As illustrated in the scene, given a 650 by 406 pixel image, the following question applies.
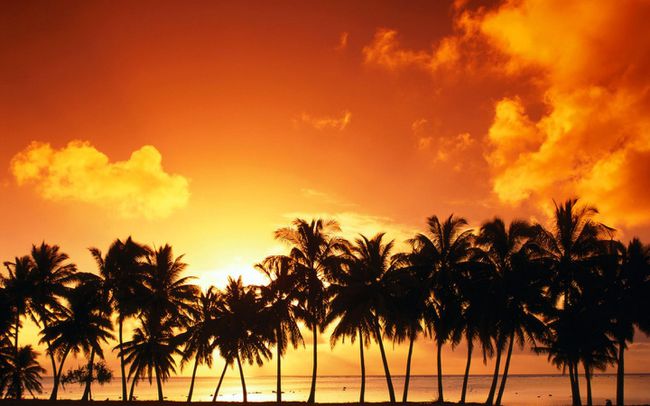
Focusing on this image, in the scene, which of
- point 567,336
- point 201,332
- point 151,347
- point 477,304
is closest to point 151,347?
point 151,347

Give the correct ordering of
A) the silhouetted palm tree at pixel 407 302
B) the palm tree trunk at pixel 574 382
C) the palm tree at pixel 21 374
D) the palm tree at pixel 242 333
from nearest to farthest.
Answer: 1. the palm tree trunk at pixel 574 382
2. the silhouetted palm tree at pixel 407 302
3. the palm tree at pixel 242 333
4. the palm tree at pixel 21 374

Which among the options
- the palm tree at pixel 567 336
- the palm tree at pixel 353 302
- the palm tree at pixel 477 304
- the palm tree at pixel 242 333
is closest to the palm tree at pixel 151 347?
the palm tree at pixel 242 333

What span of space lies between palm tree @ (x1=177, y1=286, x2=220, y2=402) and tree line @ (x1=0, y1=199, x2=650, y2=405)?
0.13m

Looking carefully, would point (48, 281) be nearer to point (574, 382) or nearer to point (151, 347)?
point (151, 347)

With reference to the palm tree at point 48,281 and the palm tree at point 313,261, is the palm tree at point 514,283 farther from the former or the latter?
the palm tree at point 48,281

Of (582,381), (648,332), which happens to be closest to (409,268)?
(648,332)

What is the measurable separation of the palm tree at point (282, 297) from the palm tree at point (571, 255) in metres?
19.2

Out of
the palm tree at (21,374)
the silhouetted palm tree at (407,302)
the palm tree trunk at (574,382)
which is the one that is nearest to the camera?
the palm tree trunk at (574,382)

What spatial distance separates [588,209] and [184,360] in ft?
122

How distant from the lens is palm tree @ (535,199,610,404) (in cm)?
4072

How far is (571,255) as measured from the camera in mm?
41406

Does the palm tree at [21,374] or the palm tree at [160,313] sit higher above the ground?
the palm tree at [160,313]

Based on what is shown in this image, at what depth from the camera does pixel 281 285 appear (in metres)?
44.2

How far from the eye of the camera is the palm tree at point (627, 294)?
4041 cm
